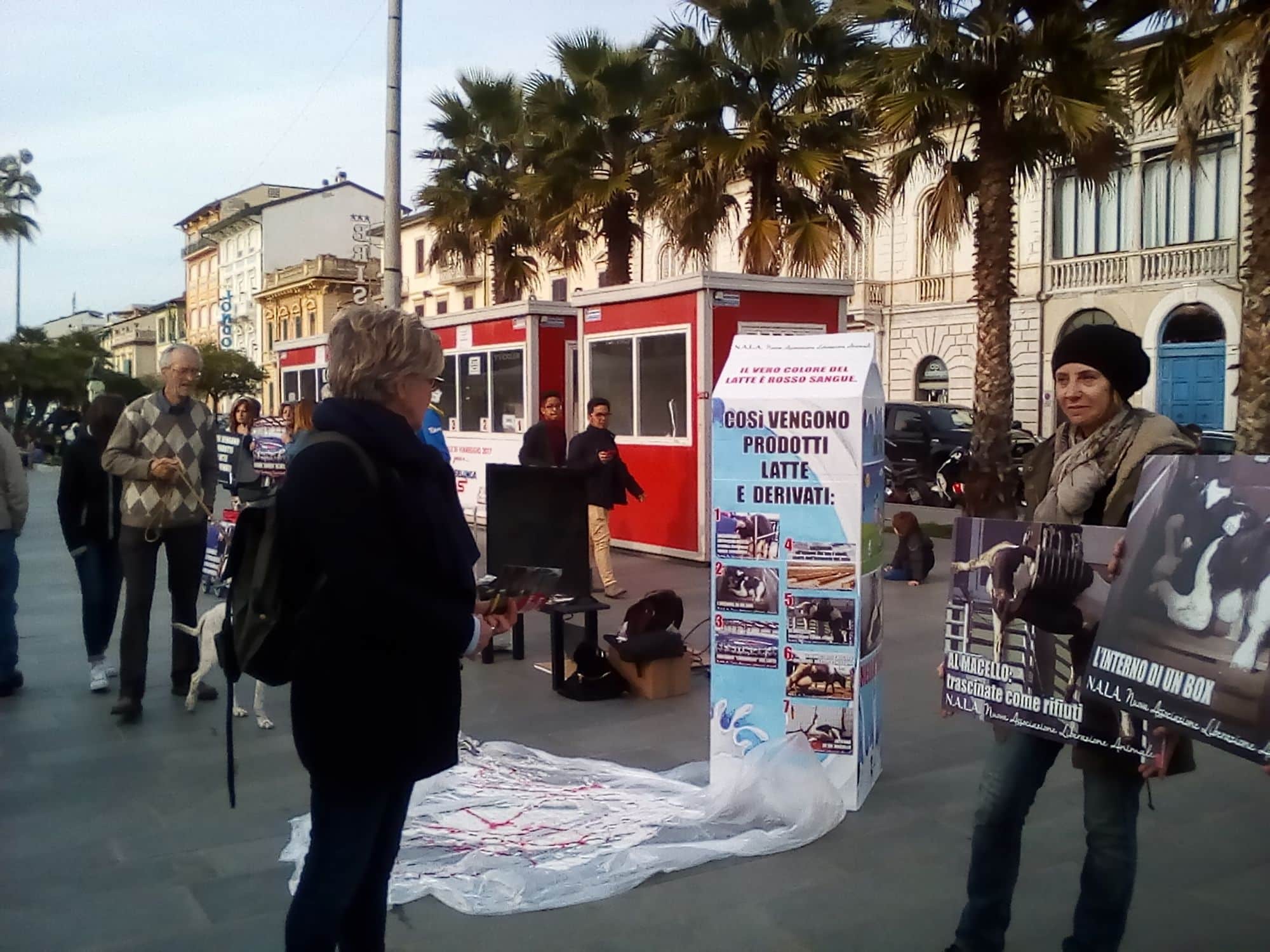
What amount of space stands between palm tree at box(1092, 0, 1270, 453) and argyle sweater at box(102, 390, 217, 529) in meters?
9.43

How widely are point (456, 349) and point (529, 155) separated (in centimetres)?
413

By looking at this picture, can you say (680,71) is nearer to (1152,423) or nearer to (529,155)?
(529,155)

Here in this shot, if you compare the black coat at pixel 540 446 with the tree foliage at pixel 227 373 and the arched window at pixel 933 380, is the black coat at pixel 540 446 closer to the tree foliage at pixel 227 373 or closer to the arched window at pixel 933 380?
the arched window at pixel 933 380

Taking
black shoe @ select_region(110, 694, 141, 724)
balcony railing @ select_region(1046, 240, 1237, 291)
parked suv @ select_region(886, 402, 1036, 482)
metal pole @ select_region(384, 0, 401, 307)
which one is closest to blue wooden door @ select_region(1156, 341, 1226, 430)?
balcony railing @ select_region(1046, 240, 1237, 291)

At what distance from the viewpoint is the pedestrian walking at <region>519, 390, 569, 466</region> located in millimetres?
10773

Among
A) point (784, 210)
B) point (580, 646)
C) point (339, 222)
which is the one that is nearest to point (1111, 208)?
point (784, 210)

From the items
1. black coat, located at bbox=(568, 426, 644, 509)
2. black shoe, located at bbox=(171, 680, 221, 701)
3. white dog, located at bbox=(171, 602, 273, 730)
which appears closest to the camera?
white dog, located at bbox=(171, 602, 273, 730)

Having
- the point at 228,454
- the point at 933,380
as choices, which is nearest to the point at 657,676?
the point at 228,454

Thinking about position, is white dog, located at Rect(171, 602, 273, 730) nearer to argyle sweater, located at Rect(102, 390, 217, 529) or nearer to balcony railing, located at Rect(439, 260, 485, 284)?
argyle sweater, located at Rect(102, 390, 217, 529)

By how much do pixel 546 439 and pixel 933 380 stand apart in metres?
21.8

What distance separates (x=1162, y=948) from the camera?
3.46 m

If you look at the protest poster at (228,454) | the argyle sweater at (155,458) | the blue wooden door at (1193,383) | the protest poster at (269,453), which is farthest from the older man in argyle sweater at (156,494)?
the blue wooden door at (1193,383)

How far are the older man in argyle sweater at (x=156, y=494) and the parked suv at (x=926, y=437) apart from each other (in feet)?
49.3

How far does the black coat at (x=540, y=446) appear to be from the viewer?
10.8 m
